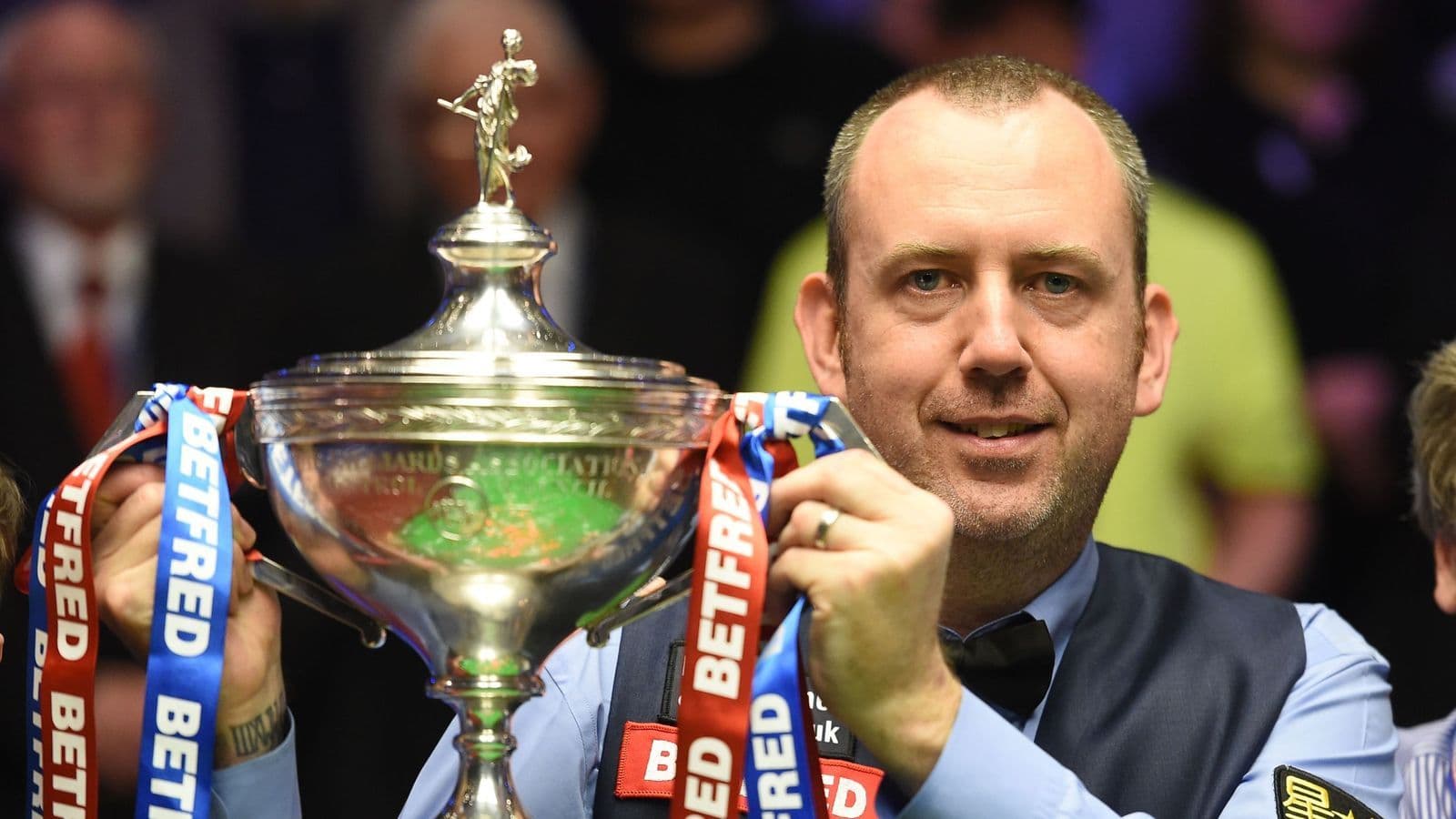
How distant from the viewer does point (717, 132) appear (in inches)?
130

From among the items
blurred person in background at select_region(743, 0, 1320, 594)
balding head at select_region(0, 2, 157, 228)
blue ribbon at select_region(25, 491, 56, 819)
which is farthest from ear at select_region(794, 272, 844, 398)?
balding head at select_region(0, 2, 157, 228)

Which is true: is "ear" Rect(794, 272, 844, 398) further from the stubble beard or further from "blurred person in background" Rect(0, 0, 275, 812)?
"blurred person in background" Rect(0, 0, 275, 812)

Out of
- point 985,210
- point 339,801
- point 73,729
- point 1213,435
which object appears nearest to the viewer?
point 73,729

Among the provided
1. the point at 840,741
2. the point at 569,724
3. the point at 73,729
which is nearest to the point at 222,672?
the point at 73,729

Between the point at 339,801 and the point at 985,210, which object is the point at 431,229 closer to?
the point at 339,801

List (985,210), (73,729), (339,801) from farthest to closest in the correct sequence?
(339,801), (985,210), (73,729)

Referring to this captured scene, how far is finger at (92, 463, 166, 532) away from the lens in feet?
4.61

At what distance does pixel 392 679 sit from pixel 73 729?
64.9 inches

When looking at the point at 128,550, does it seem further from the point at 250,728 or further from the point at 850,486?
the point at 850,486

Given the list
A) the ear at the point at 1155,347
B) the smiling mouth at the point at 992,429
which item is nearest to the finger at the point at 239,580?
the smiling mouth at the point at 992,429

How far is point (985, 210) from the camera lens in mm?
1683

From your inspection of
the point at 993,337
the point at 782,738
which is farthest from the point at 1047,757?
the point at 993,337

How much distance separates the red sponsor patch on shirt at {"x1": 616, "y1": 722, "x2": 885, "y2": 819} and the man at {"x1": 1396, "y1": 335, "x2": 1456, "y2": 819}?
1.98 feet

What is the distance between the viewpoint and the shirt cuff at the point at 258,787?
1427 millimetres
